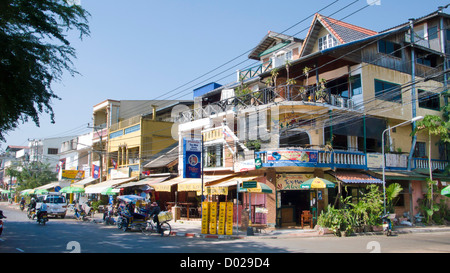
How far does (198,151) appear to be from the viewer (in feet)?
74.5

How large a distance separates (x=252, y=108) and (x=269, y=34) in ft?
27.7

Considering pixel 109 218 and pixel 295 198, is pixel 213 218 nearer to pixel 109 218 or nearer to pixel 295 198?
pixel 295 198

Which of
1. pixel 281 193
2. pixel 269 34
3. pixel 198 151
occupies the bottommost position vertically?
pixel 281 193

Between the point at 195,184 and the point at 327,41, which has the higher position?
the point at 327,41

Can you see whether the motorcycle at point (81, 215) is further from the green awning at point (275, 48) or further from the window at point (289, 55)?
the window at point (289, 55)

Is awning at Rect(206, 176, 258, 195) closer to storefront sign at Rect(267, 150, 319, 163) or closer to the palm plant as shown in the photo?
storefront sign at Rect(267, 150, 319, 163)

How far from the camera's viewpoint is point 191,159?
22344 millimetres

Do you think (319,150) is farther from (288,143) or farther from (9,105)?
(9,105)

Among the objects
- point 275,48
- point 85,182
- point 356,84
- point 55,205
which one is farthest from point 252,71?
point 85,182

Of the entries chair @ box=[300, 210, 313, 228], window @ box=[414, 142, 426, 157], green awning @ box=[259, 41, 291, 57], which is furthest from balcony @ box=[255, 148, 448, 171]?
green awning @ box=[259, 41, 291, 57]

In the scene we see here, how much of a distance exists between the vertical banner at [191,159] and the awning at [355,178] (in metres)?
8.58

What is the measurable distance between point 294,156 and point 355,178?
442 centimetres

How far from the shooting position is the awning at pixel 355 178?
2209cm
